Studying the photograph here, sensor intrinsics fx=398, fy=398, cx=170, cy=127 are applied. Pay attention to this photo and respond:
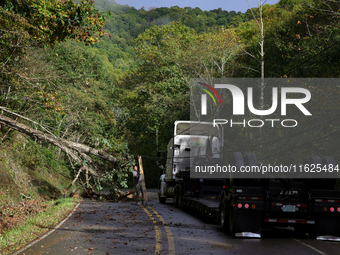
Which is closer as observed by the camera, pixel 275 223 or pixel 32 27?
pixel 275 223

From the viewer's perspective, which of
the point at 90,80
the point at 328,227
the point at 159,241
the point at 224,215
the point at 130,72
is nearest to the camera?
the point at 159,241

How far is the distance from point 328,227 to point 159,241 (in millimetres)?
4342

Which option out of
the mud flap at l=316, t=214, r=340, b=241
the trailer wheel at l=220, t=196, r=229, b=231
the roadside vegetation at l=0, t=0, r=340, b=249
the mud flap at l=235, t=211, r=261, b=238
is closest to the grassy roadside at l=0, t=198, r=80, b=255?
the roadside vegetation at l=0, t=0, r=340, b=249

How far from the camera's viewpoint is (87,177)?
23016 mm

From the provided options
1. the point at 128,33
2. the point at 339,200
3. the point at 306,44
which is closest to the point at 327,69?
the point at 306,44

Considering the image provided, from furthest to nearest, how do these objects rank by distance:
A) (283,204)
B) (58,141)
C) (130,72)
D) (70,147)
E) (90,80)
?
1. (130,72)
2. (90,80)
3. (70,147)
4. (58,141)
5. (283,204)

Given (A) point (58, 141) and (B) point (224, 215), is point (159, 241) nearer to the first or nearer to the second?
(B) point (224, 215)

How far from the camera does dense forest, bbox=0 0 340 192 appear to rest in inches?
562

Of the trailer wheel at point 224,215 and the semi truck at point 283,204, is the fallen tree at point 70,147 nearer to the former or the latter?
the trailer wheel at point 224,215

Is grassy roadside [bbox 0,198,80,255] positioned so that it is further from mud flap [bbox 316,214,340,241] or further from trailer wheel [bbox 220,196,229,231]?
mud flap [bbox 316,214,340,241]

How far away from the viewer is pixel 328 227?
10148 mm

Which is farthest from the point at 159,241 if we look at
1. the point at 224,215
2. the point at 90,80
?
the point at 90,80

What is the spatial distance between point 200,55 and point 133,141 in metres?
23.4

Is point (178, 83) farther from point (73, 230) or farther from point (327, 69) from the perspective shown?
point (73, 230)
